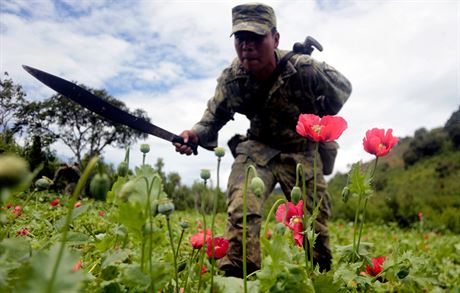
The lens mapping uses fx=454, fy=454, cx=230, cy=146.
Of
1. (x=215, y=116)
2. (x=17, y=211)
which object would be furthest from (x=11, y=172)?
(x=215, y=116)

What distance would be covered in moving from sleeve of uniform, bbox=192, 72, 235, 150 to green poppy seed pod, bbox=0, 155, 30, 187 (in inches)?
119

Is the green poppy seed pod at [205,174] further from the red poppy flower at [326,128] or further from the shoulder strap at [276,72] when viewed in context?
the shoulder strap at [276,72]

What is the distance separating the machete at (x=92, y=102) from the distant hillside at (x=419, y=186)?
4.98 m

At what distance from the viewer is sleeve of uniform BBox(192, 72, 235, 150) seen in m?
3.67

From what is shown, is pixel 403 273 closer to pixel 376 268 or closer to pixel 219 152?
pixel 376 268

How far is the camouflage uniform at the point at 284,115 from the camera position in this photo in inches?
137

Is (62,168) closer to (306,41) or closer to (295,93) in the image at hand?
(295,93)

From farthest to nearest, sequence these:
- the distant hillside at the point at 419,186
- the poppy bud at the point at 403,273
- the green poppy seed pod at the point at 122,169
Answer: the distant hillside at the point at 419,186
the poppy bud at the point at 403,273
the green poppy seed pod at the point at 122,169

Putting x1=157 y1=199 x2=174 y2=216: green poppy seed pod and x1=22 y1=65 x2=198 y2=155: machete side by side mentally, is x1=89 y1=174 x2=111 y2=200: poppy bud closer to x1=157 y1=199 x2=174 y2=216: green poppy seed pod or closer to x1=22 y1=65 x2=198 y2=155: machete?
x1=157 y1=199 x2=174 y2=216: green poppy seed pod

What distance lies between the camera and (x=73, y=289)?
67 centimetres

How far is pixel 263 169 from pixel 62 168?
58.6 inches

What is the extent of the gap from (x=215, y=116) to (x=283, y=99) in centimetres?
63

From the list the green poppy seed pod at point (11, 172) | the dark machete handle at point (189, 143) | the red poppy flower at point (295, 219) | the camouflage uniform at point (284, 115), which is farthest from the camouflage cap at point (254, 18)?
the green poppy seed pod at point (11, 172)

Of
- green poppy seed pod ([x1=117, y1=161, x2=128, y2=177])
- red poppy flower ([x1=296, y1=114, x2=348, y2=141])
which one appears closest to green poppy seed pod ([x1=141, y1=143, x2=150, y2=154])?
green poppy seed pod ([x1=117, y1=161, x2=128, y2=177])
